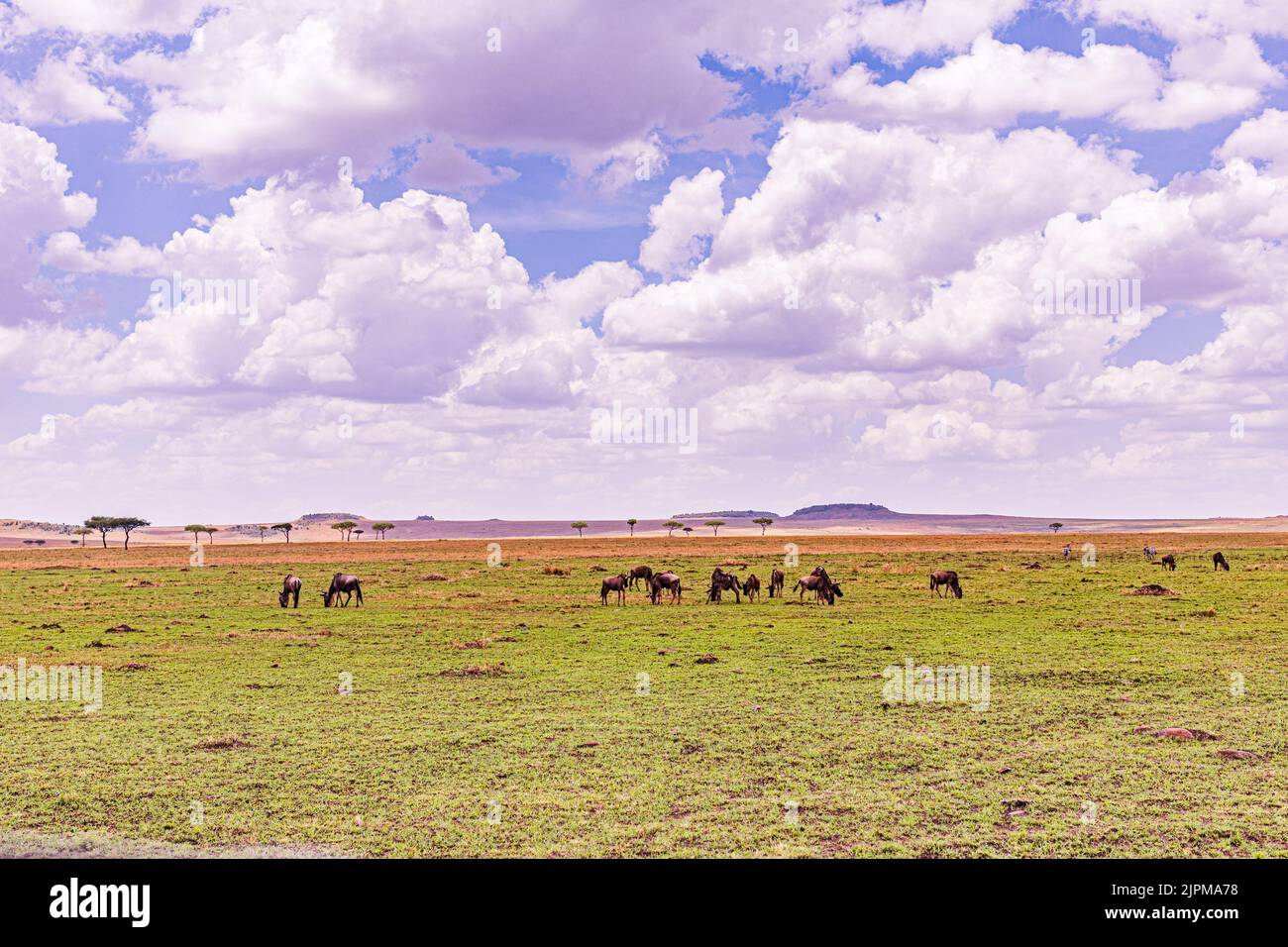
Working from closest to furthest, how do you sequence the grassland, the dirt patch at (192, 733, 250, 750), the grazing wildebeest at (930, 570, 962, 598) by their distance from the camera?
1. the grassland
2. the dirt patch at (192, 733, 250, 750)
3. the grazing wildebeest at (930, 570, 962, 598)

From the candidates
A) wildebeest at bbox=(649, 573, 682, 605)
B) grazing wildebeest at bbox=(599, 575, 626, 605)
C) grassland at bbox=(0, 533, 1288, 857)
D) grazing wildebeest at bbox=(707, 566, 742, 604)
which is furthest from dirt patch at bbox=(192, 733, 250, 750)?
grazing wildebeest at bbox=(707, 566, 742, 604)

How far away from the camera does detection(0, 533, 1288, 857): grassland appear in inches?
437

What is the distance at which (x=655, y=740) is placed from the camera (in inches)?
623

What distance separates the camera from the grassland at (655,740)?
36.4 ft

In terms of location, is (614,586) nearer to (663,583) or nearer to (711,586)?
(663,583)

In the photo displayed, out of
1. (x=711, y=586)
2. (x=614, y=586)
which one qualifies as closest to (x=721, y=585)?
(x=711, y=586)

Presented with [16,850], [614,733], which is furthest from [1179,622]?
[16,850]

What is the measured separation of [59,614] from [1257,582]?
54.7 m

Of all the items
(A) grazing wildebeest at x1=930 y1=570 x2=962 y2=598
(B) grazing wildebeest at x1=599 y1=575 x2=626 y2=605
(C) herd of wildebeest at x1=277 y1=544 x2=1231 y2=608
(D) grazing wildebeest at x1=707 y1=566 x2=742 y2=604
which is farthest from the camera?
A: (A) grazing wildebeest at x1=930 y1=570 x2=962 y2=598

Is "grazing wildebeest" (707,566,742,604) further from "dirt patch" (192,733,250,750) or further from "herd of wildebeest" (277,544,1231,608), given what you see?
"dirt patch" (192,733,250,750)
